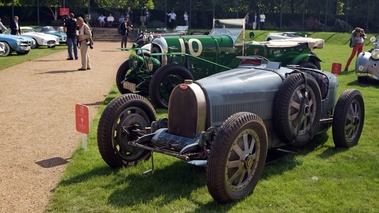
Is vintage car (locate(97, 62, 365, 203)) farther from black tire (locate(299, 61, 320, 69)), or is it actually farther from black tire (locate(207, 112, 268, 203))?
black tire (locate(299, 61, 320, 69))

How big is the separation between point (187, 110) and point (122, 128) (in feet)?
2.94

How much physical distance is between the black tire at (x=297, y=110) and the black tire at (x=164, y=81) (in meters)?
3.81

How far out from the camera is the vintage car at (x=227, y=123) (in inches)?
170

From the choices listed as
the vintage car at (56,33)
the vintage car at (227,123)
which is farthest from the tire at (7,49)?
the vintage car at (227,123)

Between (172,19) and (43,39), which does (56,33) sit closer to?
(43,39)

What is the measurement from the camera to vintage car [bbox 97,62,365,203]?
14.2 feet

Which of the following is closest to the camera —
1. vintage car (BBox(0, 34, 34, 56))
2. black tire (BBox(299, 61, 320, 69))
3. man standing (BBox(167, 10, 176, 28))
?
black tire (BBox(299, 61, 320, 69))

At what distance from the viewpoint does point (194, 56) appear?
404 inches

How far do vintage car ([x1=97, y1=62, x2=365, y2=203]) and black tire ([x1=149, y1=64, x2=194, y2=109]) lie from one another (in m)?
3.19

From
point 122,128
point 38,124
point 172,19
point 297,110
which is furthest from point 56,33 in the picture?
point 297,110

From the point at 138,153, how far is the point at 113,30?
33.7 meters

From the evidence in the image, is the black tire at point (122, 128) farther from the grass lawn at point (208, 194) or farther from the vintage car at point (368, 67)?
the vintage car at point (368, 67)

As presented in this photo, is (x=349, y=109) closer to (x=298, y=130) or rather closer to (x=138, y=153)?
(x=298, y=130)

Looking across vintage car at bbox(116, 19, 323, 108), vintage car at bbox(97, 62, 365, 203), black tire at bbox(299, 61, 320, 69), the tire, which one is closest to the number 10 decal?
vintage car at bbox(116, 19, 323, 108)
